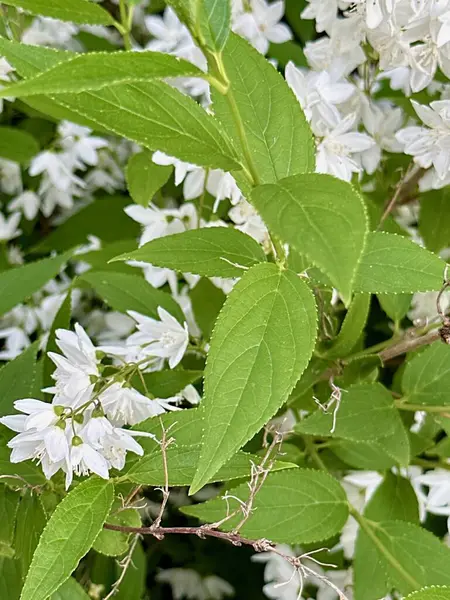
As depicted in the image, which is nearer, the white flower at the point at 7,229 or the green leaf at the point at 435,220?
the green leaf at the point at 435,220

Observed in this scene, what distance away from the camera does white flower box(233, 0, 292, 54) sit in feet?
3.97

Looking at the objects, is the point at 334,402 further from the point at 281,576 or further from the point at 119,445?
the point at 281,576

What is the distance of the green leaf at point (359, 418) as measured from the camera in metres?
0.91

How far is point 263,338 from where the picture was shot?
2.15 feet

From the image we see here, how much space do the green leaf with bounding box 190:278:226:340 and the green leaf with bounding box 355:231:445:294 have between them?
0.33 meters

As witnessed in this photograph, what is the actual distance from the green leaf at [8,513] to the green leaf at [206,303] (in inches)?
13.2

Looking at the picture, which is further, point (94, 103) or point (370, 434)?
point (370, 434)

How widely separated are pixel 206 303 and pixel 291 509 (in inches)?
12.1

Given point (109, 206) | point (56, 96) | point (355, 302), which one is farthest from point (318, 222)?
point (109, 206)

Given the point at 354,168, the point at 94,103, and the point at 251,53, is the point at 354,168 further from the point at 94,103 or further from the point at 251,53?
the point at 94,103

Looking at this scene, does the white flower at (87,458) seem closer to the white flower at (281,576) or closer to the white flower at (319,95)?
the white flower at (281,576)

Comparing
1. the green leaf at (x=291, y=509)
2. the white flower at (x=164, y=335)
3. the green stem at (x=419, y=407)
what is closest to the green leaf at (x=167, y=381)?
the white flower at (x=164, y=335)

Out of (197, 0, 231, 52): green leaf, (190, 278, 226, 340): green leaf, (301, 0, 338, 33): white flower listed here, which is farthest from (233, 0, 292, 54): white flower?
(197, 0, 231, 52): green leaf

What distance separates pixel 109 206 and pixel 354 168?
78cm
